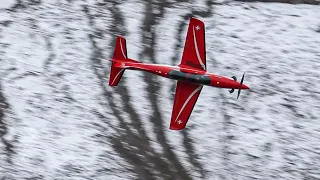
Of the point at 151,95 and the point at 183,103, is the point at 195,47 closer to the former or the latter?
the point at 183,103

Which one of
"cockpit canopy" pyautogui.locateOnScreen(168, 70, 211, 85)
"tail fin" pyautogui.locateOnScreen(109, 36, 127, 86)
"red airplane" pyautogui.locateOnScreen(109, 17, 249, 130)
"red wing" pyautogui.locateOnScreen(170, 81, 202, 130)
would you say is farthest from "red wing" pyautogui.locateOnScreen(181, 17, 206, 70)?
"tail fin" pyautogui.locateOnScreen(109, 36, 127, 86)

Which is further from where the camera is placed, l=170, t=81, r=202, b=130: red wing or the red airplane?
the red airplane

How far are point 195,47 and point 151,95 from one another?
13.1ft

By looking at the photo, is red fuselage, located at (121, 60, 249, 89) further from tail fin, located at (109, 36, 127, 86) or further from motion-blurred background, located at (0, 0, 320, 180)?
motion-blurred background, located at (0, 0, 320, 180)

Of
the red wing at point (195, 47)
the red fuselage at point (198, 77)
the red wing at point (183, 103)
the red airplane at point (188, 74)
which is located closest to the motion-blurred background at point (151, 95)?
the red wing at point (183, 103)

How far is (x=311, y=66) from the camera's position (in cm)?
2708

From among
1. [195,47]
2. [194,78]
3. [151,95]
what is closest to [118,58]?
[151,95]

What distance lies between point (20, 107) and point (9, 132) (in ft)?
4.86

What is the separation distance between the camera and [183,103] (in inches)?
904

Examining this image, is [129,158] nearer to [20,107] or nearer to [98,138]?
[98,138]

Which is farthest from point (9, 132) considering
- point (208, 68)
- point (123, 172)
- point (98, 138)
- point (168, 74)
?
point (208, 68)

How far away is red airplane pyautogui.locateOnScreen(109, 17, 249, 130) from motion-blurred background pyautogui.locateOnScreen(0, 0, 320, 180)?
7.89ft

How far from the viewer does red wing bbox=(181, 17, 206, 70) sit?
23.4 meters

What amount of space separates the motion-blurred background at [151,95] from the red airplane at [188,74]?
2.40 m
